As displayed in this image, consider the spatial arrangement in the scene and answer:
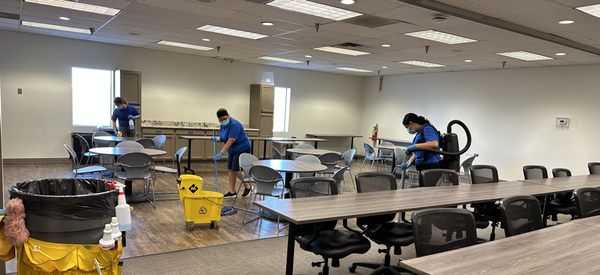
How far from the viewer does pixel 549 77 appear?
8.45 m

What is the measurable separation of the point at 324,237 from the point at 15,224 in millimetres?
1932

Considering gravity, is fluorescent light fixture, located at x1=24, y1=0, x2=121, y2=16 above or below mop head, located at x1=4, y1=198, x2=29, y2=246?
above

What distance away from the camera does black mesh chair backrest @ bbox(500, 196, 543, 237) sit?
2.63 m

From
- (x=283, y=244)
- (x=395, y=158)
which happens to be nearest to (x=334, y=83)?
(x=395, y=158)

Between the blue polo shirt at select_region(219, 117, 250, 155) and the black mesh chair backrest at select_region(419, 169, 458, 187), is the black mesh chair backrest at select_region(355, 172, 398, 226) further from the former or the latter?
the blue polo shirt at select_region(219, 117, 250, 155)

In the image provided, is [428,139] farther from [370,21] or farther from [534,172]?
[534,172]

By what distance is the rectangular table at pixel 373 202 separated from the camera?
2.68 metres

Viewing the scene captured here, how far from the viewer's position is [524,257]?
6.73ft

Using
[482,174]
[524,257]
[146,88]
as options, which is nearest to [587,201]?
[482,174]

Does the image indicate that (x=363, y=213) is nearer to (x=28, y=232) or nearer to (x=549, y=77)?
(x=28, y=232)

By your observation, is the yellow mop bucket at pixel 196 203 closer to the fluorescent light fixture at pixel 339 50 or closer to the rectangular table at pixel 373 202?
the rectangular table at pixel 373 202

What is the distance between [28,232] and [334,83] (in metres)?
11.2

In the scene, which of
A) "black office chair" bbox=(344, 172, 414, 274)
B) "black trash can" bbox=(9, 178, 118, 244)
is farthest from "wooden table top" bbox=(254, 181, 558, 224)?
"black trash can" bbox=(9, 178, 118, 244)

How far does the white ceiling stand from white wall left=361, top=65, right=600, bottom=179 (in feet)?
1.60
